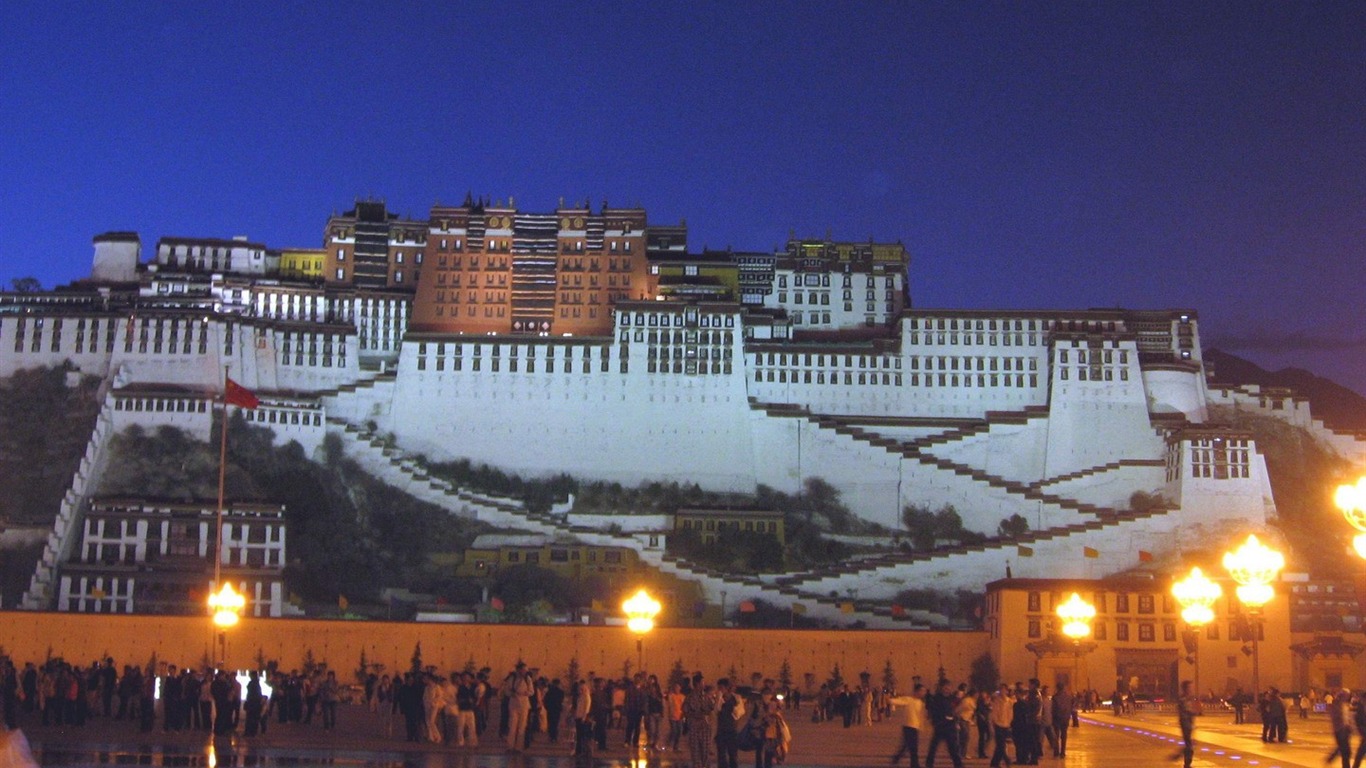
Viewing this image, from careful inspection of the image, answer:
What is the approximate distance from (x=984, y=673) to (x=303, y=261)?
5216cm

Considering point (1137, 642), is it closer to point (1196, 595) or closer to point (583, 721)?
point (1196, 595)

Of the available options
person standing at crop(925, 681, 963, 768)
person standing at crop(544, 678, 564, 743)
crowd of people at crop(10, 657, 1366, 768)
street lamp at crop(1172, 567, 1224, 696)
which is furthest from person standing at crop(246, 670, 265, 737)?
street lamp at crop(1172, 567, 1224, 696)

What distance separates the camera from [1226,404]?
80.2 meters

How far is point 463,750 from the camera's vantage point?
26.8 meters

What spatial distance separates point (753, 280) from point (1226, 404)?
25539 mm

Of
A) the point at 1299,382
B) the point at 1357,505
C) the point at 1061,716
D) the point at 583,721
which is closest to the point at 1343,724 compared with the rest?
the point at 1357,505

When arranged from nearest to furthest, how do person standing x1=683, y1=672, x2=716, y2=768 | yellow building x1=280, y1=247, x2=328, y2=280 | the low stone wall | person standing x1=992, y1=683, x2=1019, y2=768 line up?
person standing x1=683, y1=672, x2=716, y2=768 → person standing x1=992, y1=683, x2=1019, y2=768 → the low stone wall → yellow building x1=280, y1=247, x2=328, y2=280

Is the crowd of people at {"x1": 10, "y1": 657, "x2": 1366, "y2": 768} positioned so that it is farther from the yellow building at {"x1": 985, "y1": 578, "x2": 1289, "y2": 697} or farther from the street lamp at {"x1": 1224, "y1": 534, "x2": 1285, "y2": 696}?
the yellow building at {"x1": 985, "y1": 578, "x2": 1289, "y2": 697}

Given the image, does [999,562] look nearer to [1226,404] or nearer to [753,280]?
[1226,404]

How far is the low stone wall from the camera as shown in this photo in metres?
52.1

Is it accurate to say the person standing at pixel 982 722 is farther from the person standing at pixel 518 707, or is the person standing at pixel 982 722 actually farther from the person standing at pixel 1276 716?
the person standing at pixel 518 707

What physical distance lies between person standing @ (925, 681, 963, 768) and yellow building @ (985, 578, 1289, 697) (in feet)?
98.2

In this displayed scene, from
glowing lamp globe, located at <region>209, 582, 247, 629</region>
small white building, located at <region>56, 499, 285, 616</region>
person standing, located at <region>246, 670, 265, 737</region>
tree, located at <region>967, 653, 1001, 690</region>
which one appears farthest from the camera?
small white building, located at <region>56, 499, 285, 616</region>

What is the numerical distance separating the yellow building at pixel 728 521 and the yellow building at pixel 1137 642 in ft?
55.4
